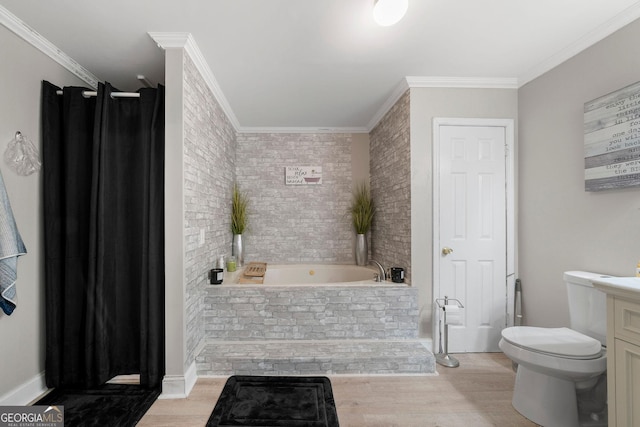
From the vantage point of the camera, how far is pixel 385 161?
3.12 m

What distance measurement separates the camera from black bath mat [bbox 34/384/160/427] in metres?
1.63

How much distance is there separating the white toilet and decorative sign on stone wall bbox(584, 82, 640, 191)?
64cm

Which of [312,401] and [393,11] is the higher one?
[393,11]

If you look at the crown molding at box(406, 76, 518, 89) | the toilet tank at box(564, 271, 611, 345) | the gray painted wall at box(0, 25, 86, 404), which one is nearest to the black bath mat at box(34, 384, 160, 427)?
the gray painted wall at box(0, 25, 86, 404)

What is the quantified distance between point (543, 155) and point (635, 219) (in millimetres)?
792

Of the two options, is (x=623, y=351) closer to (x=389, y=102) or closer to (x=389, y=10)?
(x=389, y=10)

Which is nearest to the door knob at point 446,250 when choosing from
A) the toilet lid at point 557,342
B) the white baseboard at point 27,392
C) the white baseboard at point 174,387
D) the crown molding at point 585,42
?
the toilet lid at point 557,342

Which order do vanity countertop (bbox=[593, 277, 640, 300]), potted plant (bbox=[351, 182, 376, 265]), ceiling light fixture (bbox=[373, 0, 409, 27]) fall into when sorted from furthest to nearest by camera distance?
1. potted plant (bbox=[351, 182, 376, 265])
2. ceiling light fixture (bbox=[373, 0, 409, 27])
3. vanity countertop (bbox=[593, 277, 640, 300])

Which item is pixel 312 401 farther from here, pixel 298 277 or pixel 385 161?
pixel 385 161

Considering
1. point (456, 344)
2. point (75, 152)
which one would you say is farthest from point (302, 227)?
point (75, 152)

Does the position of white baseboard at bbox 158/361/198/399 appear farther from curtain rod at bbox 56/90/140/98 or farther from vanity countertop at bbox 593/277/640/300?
vanity countertop at bbox 593/277/640/300

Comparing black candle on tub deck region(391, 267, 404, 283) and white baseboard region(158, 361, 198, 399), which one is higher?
black candle on tub deck region(391, 267, 404, 283)

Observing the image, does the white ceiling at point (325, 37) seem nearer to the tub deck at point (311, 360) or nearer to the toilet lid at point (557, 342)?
the toilet lid at point (557, 342)

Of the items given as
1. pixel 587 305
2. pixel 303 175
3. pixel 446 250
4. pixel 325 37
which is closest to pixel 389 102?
pixel 325 37
